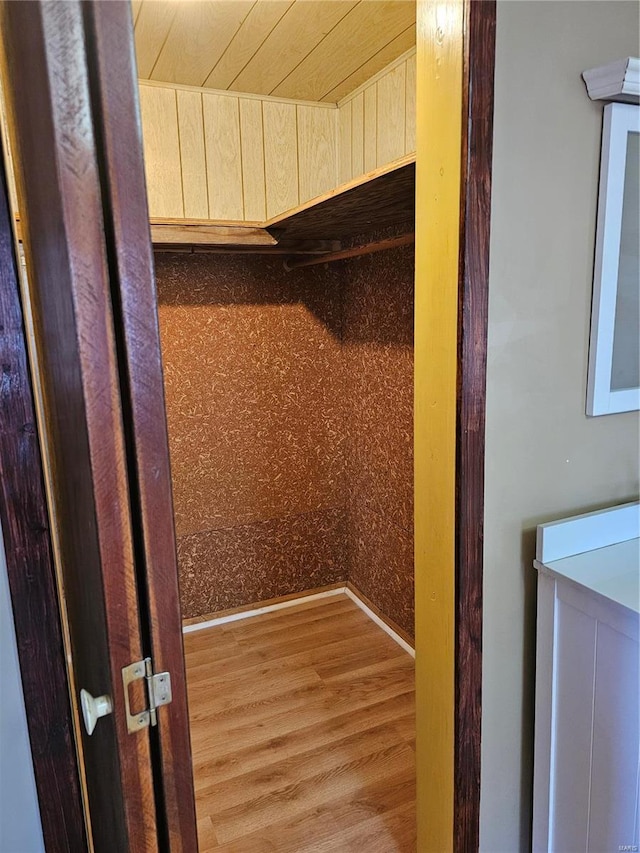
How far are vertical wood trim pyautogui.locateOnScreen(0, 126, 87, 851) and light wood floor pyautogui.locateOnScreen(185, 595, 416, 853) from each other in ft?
3.24

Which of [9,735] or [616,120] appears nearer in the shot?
[9,735]

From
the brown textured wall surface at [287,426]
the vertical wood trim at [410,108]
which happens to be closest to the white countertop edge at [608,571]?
the brown textured wall surface at [287,426]

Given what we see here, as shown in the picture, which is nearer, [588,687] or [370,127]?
[588,687]

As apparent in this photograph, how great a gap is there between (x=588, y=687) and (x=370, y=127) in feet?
7.07

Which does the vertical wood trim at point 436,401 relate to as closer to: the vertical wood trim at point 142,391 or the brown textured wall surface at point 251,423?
the vertical wood trim at point 142,391

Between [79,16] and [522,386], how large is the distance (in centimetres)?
100

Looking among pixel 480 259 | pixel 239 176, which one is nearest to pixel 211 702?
pixel 480 259

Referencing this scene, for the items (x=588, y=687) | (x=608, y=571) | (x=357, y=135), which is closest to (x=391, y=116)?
(x=357, y=135)

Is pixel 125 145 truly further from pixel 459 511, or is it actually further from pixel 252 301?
pixel 252 301

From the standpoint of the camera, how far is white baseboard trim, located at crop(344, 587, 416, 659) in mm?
2646

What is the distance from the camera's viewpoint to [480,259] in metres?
1.15

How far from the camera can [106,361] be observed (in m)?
0.62

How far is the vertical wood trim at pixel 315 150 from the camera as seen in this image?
263 cm

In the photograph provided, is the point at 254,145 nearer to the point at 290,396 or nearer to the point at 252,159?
the point at 252,159
